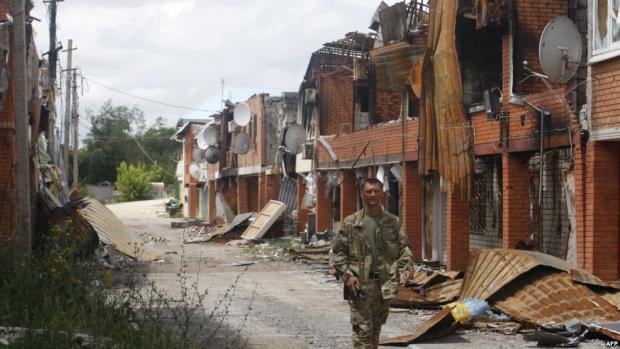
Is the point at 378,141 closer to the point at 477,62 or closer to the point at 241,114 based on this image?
the point at 477,62

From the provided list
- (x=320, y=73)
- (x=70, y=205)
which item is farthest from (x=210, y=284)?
(x=320, y=73)

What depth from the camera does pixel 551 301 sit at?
11938 millimetres

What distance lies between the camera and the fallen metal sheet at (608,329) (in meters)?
10.7

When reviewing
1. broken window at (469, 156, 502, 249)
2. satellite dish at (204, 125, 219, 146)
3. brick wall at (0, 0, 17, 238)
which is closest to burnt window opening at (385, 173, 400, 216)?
broken window at (469, 156, 502, 249)

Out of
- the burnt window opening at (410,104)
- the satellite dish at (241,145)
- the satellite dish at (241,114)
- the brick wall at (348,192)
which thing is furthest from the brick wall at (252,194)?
the burnt window opening at (410,104)

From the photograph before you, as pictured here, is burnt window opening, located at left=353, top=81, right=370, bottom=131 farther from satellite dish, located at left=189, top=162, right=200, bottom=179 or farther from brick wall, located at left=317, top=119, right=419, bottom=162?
satellite dish, located at left=189, top=162, right=200, bottom=179

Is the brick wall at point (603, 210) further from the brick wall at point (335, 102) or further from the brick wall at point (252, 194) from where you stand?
the brick wall at point (252, 194)

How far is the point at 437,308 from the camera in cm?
1430

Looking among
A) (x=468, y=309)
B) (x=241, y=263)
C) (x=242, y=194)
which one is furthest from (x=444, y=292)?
(x=242, y=194)

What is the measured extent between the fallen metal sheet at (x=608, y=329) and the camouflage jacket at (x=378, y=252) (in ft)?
12.4

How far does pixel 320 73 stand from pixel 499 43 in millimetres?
13276

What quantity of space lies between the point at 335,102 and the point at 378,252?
24.1 m

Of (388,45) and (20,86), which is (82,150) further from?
(20,86)

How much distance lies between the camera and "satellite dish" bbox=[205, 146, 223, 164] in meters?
46.8
